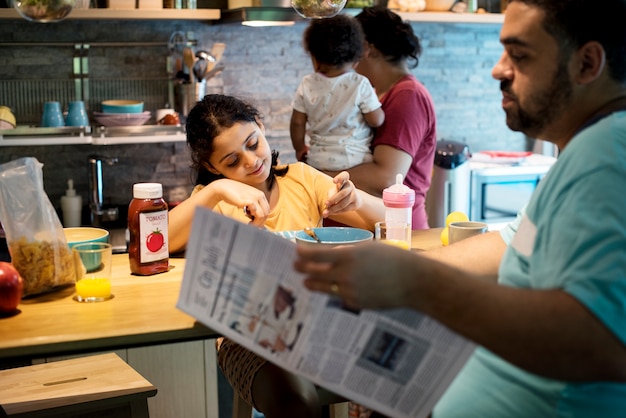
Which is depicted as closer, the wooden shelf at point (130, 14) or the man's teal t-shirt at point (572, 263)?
the man's teal t-shirt at point (572, 263)

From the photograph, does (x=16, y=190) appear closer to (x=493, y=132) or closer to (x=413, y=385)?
(x=413, y=385)

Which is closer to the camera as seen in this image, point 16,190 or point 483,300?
point 483,300

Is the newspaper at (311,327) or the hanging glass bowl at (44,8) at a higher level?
the hanging glass bowl at (44,8)

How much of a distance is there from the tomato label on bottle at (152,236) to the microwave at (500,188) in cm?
295

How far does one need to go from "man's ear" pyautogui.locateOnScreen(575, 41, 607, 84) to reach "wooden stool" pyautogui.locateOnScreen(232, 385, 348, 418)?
3.74ft

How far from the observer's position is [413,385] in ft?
4.65

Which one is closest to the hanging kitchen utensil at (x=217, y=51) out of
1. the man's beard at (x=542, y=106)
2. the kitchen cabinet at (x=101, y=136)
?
the kitchen cabinet at (x=101, y=136)

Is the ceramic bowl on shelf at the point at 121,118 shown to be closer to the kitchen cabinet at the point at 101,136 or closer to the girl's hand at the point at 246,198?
the kitchen cabinet at the point at 101,136

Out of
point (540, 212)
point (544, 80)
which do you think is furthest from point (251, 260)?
point (544, 80)

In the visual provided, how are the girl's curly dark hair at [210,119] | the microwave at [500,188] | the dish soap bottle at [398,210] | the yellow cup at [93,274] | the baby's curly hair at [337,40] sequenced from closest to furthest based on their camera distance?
the yellow cup at [93,274] < the dish soap bottle at [398,210] < the girl's curly dark hair at [210,119] < the baby's curly hair at [337,40] < the microwave at [500,188]

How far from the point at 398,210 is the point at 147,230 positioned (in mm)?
707

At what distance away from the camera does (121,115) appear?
166 inches

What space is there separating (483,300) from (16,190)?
3.98 feet

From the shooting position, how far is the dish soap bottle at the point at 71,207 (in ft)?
13.8
